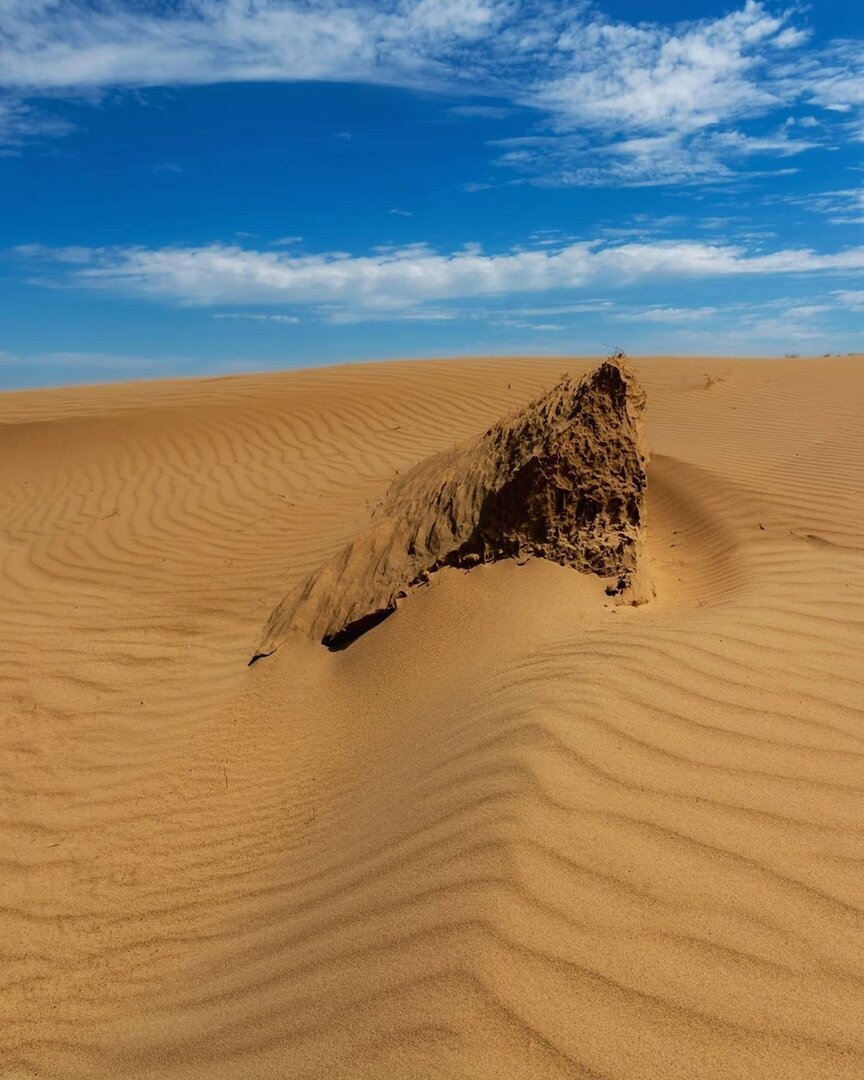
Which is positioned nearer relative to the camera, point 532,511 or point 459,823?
point 459,823

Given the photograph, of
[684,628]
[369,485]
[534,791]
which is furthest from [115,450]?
[534,791]

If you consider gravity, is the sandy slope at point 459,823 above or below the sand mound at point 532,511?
below

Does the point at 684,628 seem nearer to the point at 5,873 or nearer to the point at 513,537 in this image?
the point at 513,537

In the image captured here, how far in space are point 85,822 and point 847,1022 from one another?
9.65ft

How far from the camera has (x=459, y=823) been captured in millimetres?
2229

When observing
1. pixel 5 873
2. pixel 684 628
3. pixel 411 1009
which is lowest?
pixel 5 873

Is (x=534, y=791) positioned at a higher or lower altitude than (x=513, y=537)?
lower

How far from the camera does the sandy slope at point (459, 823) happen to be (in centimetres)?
164

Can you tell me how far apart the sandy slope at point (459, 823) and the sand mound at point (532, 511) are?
20cm

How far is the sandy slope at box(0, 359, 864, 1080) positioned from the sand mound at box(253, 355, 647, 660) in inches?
7.7

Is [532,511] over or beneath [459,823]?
over

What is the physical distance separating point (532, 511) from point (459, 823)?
7.63 ft

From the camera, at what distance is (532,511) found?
430cm

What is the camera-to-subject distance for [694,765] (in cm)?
243
